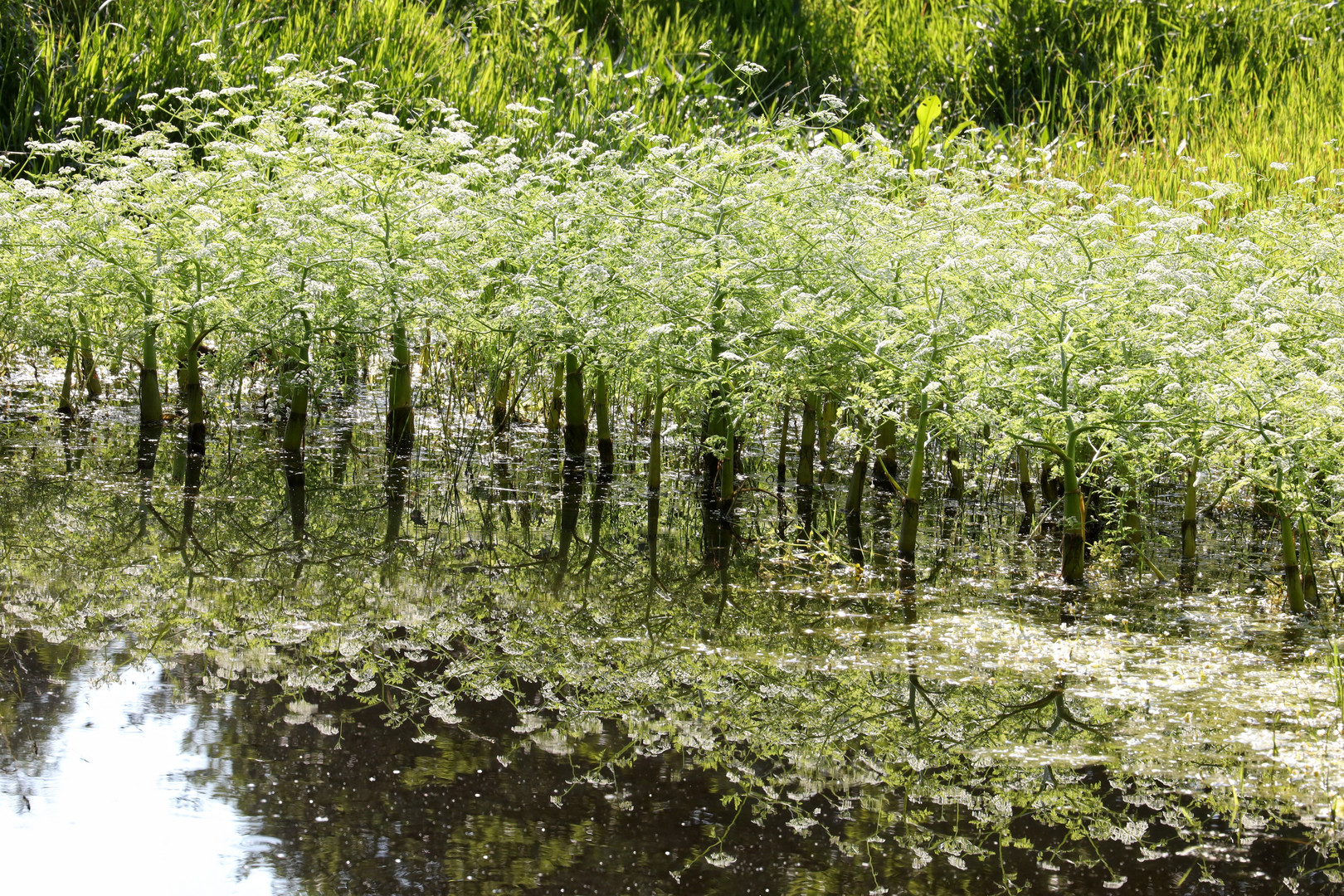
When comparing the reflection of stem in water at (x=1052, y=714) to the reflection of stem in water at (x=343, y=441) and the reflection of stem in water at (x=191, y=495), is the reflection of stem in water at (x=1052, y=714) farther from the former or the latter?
the reflection of stem in water at (x=343, y=441)

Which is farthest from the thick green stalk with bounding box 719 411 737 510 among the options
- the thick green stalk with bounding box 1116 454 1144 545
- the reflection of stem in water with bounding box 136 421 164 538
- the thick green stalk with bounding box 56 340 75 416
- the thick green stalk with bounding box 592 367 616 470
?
the thick green stalk with bounding box 56 340 75 416

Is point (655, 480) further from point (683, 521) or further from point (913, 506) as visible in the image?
point (913, 506)

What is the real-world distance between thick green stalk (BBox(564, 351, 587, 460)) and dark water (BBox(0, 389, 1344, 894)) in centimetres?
115

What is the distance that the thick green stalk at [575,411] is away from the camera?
23.9ft

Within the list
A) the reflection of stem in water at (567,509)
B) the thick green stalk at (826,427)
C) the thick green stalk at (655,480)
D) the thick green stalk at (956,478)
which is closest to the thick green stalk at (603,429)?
the reflection of stem in water at (567,509)

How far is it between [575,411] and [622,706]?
3.65m

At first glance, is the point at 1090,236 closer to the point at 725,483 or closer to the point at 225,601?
the point at 725,483

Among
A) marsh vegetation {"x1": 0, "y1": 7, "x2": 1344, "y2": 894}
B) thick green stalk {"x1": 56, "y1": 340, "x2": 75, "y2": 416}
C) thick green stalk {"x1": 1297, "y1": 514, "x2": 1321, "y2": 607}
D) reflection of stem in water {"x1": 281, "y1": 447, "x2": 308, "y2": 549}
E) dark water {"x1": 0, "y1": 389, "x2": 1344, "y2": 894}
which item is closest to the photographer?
dark water {"x1": 0, "y1": 389, "x2": 1344, "y2": 894}

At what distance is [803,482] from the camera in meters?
7.21

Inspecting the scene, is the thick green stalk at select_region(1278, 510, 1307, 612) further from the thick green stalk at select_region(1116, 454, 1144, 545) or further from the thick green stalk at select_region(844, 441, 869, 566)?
the thick green stalk at select_region(844, 441, 869, 566)

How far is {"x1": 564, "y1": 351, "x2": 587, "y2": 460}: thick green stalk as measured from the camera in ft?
23.9

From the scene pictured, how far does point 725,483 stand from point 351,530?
1890mm

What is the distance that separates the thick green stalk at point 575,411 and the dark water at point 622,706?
1.15 meters

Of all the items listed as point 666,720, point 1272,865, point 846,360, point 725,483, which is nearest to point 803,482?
point 725,483
